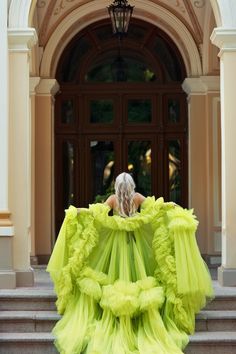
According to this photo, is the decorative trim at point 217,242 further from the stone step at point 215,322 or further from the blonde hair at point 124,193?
the blonde hair at point 124,193

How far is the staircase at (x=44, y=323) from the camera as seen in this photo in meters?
9.24

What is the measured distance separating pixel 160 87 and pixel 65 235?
6.52m

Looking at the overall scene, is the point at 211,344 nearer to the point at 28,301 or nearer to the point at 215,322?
the point at 215,322

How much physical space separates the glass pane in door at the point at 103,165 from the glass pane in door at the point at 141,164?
34 cm

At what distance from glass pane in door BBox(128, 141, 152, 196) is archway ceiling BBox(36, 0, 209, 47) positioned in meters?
2.12

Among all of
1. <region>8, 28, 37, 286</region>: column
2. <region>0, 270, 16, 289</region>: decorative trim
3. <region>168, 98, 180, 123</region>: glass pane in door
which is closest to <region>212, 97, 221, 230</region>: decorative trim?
<region>168, 98, 180, 123</region>: glass pane in door

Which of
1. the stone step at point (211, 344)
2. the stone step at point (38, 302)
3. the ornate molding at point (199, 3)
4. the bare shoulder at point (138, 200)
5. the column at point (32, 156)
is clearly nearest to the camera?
the stone step at point (211, 344)

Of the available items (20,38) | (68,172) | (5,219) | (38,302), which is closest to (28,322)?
(38,302)

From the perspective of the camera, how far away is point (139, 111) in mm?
15664

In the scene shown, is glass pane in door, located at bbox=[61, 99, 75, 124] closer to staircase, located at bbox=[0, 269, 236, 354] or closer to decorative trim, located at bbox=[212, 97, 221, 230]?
decorative trim, located at bbox=[212, 97, 221, 230]

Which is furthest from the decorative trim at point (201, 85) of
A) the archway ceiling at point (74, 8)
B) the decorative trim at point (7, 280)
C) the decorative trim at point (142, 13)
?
the decorative trim at point (7, 280)

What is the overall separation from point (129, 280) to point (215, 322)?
3.61 ft

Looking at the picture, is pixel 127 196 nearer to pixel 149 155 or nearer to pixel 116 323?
pixel 116 323

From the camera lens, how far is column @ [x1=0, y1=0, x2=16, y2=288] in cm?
1077
